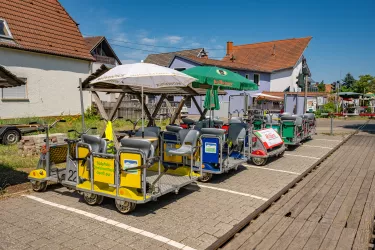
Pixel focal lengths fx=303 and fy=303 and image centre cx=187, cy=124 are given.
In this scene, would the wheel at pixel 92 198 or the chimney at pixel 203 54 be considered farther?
the chimney at pixel 203 54

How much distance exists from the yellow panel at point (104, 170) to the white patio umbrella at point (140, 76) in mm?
1670

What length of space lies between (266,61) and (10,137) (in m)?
33.4

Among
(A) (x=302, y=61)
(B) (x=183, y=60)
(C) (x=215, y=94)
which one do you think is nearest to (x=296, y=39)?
(A) (x=302, y=61)

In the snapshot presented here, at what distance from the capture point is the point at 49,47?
18844 millimetres

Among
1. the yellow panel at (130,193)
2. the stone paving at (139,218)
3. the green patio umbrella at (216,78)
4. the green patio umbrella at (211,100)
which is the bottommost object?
the stone paving at (139,218)

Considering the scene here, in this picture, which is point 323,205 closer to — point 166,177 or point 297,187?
point 297,187

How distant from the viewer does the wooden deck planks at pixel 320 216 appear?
14.8 ft

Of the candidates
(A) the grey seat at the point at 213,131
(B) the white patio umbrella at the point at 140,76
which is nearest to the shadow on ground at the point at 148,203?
(A) the grey seat at the point at 213,131

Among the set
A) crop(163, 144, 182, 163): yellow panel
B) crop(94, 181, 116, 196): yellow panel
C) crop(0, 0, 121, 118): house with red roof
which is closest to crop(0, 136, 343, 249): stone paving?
crop(94, 181, 116, 196): yellow panel

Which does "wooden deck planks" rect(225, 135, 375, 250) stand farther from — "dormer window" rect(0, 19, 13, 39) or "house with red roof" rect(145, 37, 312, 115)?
"house with red roof" rect(145, 37, 312, 115)

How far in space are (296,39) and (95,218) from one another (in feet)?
140

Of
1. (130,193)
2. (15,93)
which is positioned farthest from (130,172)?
(15,93)

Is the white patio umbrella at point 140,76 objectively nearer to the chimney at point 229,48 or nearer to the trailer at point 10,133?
the trailer at point 10,133

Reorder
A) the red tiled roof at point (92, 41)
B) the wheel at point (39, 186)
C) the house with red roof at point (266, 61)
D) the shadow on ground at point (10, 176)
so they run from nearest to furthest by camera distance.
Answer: the wheel at point (39, 186), the shadow on ground at point (10, 176), the house with red roof at point (266, 61), the red tiled roof at point (92, 41)
